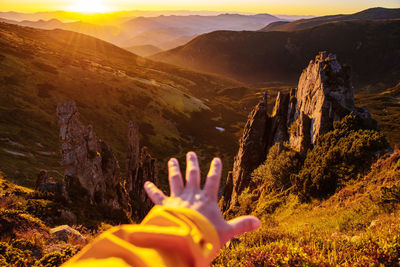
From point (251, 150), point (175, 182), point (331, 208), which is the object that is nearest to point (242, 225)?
point (175, 182)

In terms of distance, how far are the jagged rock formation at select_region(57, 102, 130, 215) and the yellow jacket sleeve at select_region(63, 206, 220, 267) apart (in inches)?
863

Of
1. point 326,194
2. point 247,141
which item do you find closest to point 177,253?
point 326,194

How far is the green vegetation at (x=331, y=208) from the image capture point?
5535mm

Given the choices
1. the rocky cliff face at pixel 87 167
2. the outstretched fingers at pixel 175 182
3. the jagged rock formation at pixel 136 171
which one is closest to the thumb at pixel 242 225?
the outstretched fingers at pixel 175 182

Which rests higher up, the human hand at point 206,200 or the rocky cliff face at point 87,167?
the human hand at point 206,200

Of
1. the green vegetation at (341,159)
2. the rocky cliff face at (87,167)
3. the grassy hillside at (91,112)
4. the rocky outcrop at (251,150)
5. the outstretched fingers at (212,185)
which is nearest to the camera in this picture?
the outstretched fingers at (212,185)

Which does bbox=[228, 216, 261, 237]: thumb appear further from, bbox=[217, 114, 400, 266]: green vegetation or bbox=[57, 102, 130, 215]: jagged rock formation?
bbox=[57, 102, 130, 215]: jagged rock formation

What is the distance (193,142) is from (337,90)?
7194cm

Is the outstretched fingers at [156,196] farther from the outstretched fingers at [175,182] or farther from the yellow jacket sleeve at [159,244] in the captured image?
the yellow jacket sleeve at [159,244]

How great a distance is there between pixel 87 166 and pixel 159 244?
92.6 feet

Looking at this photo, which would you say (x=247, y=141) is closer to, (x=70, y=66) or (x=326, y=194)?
(x=326, y=194)

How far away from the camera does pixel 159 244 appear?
274 centimetres

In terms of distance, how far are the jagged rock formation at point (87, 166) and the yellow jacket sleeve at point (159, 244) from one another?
21920 millimetres

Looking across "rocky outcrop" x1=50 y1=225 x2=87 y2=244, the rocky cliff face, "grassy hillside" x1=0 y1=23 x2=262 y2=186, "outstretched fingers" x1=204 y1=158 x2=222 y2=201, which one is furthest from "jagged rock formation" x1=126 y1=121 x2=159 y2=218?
"outstretched fingers" x1=204 y1=158 x2=222 y2=201
